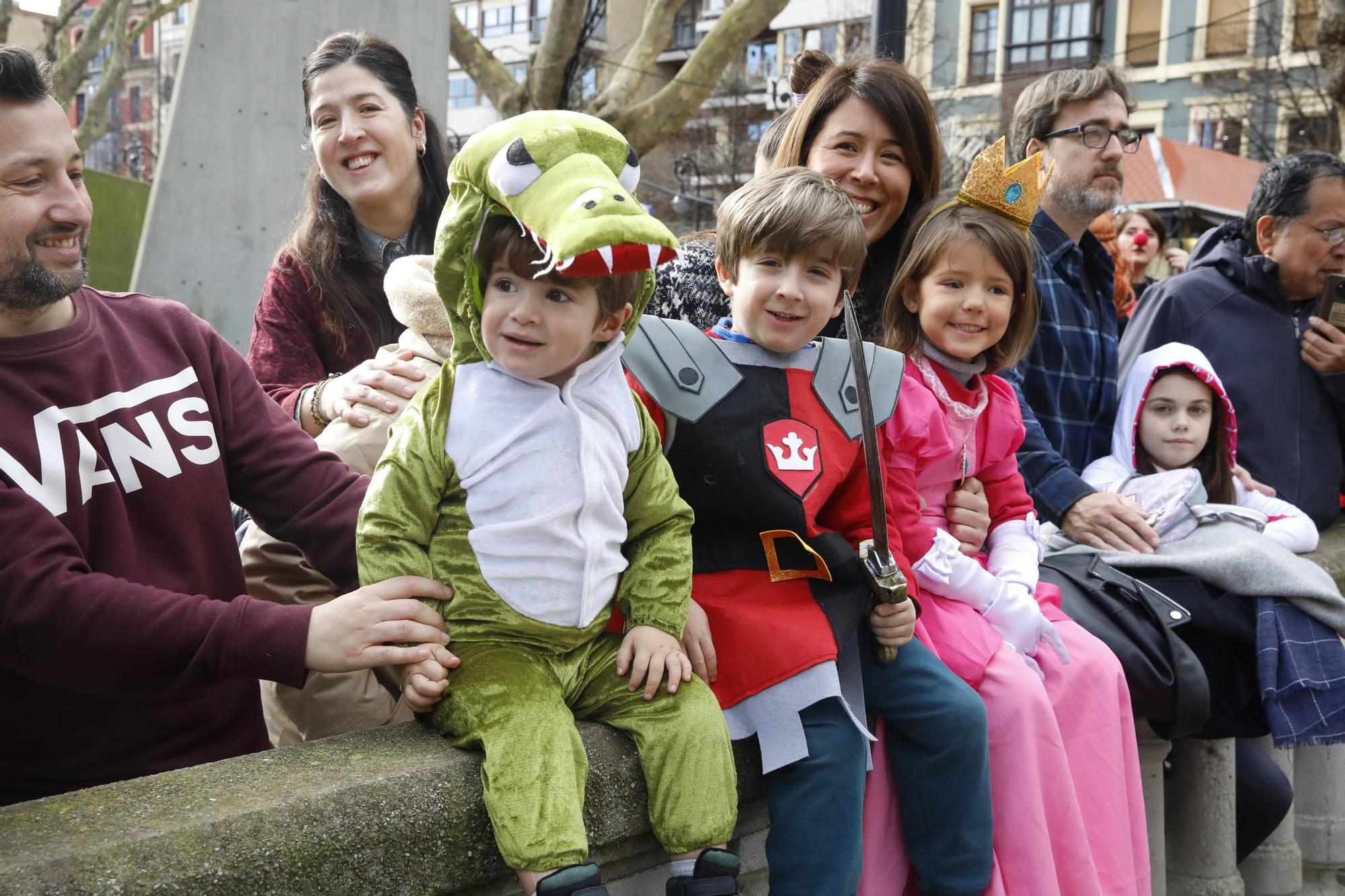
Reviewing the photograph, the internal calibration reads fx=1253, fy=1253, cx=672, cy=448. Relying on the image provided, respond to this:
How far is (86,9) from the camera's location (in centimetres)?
5638

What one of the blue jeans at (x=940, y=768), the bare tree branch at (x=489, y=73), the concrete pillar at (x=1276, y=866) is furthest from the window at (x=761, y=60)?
the blue jeans at (x=940, y=768)

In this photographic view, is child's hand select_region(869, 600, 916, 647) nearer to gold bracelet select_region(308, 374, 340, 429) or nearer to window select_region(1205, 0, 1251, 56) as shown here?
gold bracelet select_region(308, 374, 340, 429)

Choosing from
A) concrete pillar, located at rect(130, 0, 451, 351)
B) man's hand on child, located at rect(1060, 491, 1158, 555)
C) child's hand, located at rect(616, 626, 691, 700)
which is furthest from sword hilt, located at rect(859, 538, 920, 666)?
concrete pillar, located at rect(130, 0, 451, 351)

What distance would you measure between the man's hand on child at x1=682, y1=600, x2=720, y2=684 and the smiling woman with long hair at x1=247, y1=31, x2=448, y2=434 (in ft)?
4.61

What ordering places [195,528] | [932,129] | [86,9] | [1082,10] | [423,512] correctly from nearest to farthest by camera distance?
[423,512], [195,528], [932,129], [1082,10], [86,9]

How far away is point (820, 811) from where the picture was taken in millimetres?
2365

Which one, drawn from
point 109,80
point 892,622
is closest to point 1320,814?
point 892,622

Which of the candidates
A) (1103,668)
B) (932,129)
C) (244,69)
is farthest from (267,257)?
(1103,668)

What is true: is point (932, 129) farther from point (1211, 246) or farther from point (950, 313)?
point (1211, 246)

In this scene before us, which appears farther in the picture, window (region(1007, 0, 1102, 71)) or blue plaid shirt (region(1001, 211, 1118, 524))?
window (region(1007, 0, 1102, 71))

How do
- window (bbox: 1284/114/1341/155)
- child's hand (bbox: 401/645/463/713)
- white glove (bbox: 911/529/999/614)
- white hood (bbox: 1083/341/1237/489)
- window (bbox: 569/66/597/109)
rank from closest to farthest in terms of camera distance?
child's hand (bbox: 401/645/463/713), white glove (bbox: 911/529/999/614), white hood (bbox: 1083/341/1237/489), window (bbox: 569/66/597/109), window (bbox: 1284/114/1341/155)

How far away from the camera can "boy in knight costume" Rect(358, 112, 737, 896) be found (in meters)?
2.09

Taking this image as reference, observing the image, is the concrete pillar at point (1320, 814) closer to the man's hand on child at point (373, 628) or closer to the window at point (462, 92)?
the man's hand on child at point (373, 628)

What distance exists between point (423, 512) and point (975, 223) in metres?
1.71
